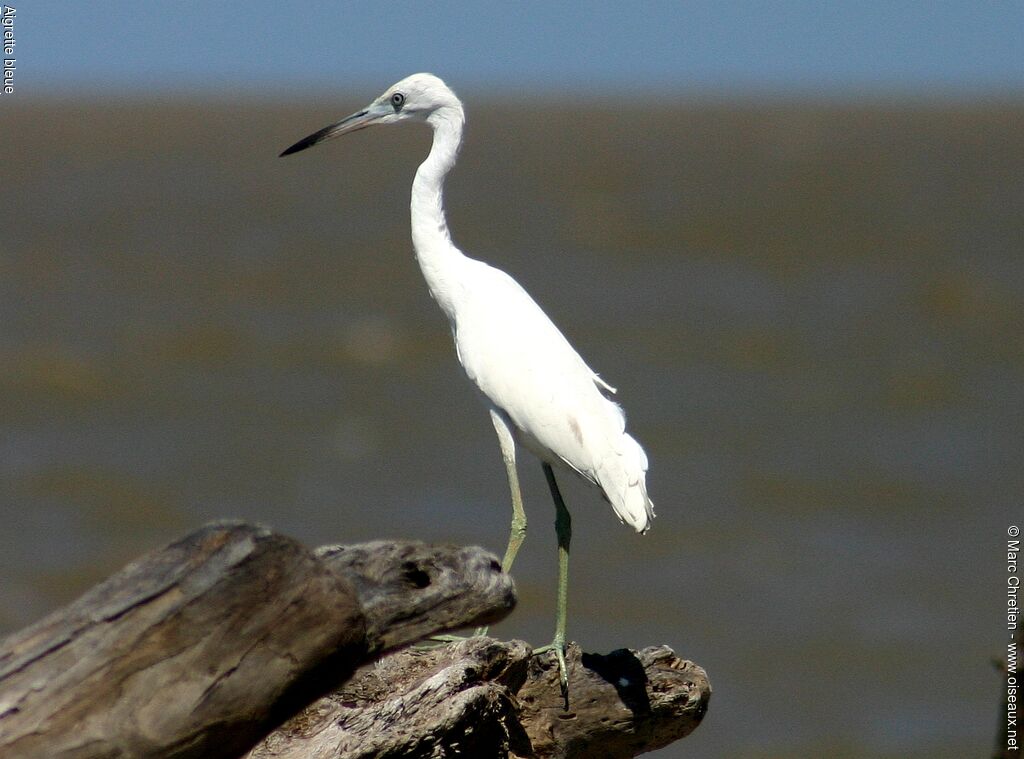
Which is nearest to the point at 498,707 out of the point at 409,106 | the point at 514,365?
the point at 514,365

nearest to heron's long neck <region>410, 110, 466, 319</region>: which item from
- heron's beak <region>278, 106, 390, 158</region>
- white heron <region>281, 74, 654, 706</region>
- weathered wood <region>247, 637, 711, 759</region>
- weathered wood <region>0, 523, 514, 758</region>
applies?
white heron <region>281, 74, 654, 706</region>

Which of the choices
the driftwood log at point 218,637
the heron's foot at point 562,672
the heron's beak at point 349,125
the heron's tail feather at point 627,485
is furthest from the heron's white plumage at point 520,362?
the driftwood log at point 218,637

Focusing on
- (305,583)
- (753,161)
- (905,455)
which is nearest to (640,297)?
(905,455)

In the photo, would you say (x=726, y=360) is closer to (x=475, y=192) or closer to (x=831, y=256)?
(x=831, y=256)

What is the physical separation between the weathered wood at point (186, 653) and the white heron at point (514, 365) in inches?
68.5

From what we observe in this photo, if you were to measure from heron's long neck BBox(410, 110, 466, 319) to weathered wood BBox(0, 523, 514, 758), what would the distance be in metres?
2.75

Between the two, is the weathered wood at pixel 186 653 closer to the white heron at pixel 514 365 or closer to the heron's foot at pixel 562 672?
the heron's foot at pixel 562 672

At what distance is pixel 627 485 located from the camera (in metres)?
5.29

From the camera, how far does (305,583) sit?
134 inches

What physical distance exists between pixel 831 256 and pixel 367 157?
25856 mm

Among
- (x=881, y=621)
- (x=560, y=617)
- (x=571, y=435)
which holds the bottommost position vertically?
(x=881, y=621)

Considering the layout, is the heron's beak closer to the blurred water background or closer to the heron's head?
the heron's head

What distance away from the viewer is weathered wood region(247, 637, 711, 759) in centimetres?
424

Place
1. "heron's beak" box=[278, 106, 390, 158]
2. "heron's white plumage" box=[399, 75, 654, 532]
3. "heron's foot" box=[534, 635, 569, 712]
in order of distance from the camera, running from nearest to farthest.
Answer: "heron's foot" box=[534, 635, 569, 712]
"heron's white plumage" box=[399, 75, 654, 532]
"heron's beak" box=[278, 106, 390, 158]
